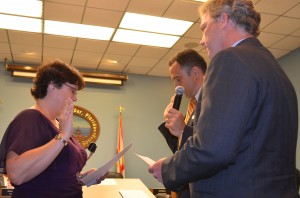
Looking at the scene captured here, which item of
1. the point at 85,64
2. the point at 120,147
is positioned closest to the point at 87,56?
the point at 85,64

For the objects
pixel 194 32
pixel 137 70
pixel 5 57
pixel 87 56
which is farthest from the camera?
pixel 137 70

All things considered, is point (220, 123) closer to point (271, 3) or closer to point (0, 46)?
point (271, 3)

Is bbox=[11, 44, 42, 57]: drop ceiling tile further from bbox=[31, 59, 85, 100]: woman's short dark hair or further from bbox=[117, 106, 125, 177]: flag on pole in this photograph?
bbox=[31, 59, 85, 100]: woman's short dark hair

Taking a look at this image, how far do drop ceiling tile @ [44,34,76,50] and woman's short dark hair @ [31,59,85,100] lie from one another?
343cm

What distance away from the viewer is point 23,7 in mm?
4113

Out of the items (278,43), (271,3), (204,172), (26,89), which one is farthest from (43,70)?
(26,89)

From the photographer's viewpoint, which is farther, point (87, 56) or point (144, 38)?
point (87, 56)

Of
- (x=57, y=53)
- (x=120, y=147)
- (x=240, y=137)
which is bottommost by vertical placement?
(x=240, y=137)

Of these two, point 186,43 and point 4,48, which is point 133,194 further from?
point 4,48

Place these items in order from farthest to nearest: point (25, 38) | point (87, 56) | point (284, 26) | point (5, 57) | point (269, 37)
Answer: point (5, 57)
point (87, 56)
point (25, 38)
point (269, 37)
point (284, 26)

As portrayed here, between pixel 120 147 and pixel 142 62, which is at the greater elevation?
pixel 142 62

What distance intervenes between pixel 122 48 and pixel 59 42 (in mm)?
1053

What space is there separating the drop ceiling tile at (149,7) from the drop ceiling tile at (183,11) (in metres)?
0.08

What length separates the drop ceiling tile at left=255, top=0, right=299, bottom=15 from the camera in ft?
12.5
